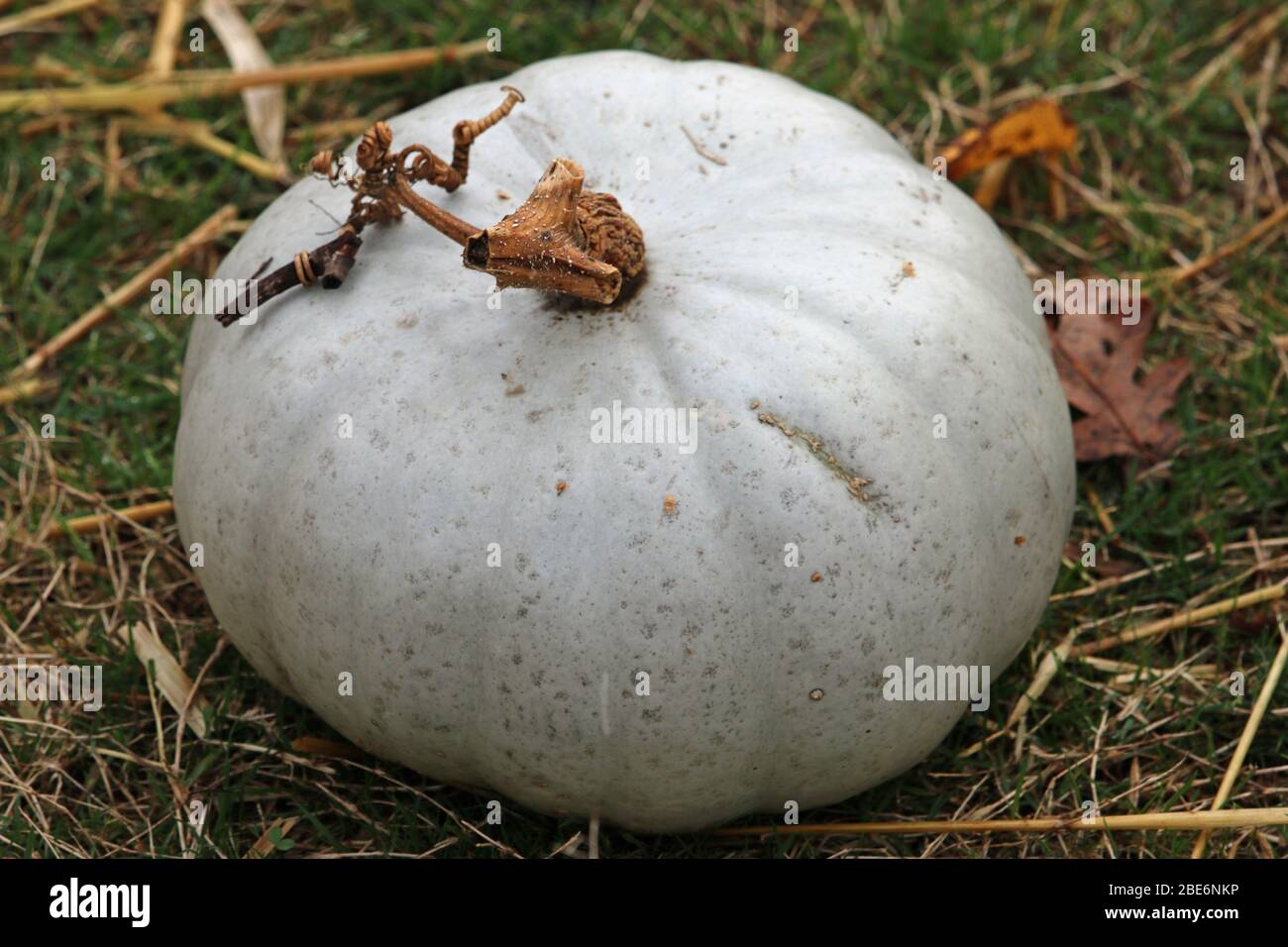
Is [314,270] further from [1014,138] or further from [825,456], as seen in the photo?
[1014,138]

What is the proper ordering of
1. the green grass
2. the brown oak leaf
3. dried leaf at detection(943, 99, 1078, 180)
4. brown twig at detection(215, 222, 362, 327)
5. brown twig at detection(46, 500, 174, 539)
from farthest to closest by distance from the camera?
dried leaf at detection(943, 99, 1078, 180) < the brown oak leaf < brown twig at detection(46, 500, 174, 539) < the green grass < brown twig at detection(215, 222, 362, 327)

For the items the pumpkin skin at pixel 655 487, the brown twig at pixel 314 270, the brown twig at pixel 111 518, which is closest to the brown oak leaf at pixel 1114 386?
the pumpkin skin at pixel 655 487

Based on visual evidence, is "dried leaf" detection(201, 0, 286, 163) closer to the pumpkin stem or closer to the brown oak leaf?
the pumpkin stem

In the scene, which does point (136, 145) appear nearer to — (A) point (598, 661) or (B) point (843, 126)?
(B) point (843, 126)

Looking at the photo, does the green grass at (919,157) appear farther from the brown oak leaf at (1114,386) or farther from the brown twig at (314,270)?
the brown twig at (314,270)

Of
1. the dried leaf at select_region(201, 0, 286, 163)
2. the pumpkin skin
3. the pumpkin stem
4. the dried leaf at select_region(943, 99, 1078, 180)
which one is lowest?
the pumpkin skin

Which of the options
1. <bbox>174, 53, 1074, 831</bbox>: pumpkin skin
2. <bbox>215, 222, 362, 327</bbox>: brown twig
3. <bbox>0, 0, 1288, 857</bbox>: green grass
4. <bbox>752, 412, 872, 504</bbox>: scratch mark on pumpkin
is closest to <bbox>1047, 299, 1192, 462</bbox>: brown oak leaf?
<bbox>0, 0, 1288, 857</bbox>: green grass
